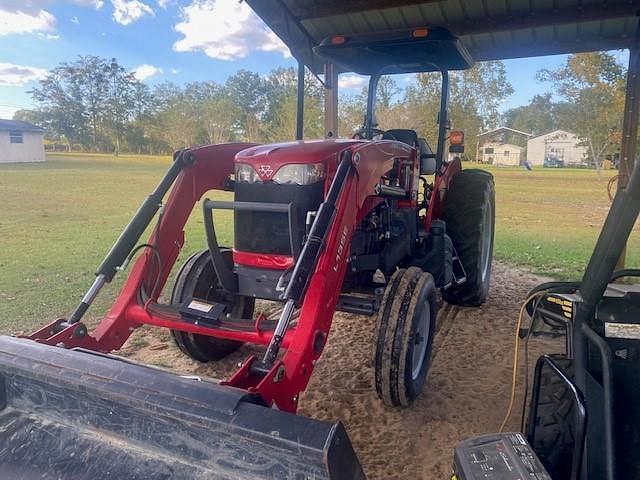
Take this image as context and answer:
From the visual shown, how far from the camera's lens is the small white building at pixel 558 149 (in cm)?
1910

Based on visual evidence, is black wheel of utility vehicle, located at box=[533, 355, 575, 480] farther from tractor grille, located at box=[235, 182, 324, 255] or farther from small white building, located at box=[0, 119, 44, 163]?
small white building, located at box=[0, 119, 44, 163]

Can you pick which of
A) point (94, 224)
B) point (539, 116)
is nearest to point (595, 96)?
point (539, 116)

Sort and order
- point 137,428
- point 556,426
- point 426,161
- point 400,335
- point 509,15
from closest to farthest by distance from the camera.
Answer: point 137,428 → point 556,426 → point 400,335 → point 426,161 → point 509,15

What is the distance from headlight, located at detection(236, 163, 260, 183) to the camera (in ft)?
9.28

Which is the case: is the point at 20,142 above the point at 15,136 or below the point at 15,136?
below

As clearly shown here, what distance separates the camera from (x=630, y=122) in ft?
17.1

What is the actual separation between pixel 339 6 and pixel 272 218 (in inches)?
117


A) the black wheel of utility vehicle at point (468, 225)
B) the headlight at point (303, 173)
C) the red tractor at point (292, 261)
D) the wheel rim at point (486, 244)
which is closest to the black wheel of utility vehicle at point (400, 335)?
the red tractor at point (292, 261)

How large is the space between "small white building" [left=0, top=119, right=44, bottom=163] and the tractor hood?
44.9 feet

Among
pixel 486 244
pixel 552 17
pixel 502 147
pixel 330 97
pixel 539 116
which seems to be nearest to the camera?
pixel 552 17

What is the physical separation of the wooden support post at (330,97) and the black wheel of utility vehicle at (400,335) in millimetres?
2725

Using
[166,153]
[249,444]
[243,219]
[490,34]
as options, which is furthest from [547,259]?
[166,153]

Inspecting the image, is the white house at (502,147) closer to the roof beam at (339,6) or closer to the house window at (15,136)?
the house window at (15,136)

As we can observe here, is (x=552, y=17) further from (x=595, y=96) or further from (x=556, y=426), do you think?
(x=595, y=96)
